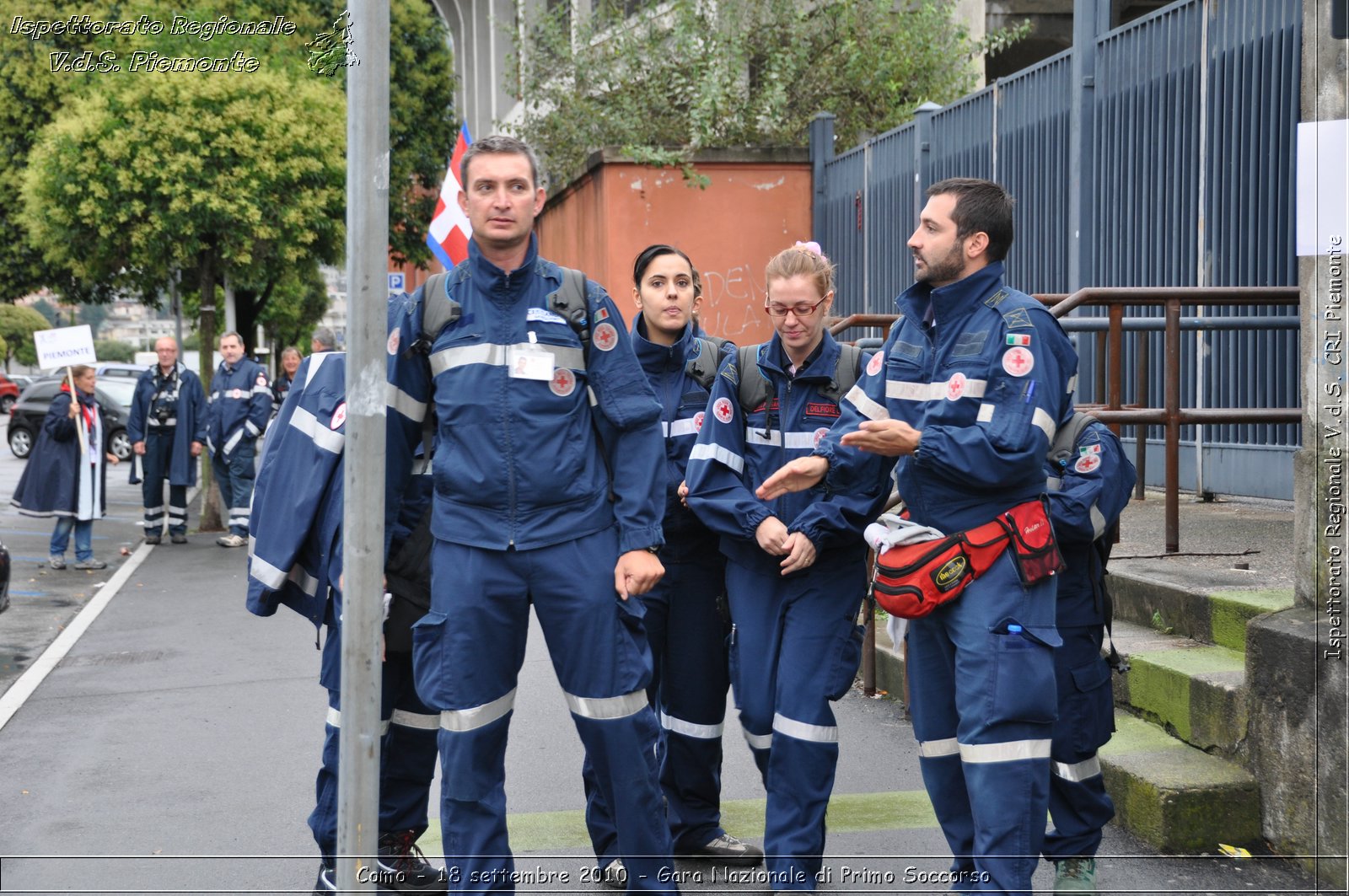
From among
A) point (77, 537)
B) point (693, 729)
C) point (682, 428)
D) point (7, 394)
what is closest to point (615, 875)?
point (693, 729)

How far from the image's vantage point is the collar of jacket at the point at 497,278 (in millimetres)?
4062

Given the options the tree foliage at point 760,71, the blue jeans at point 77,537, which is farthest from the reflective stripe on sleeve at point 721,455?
the tree foliage at point 760,71

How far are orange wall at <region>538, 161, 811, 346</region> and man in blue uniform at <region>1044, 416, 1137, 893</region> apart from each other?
11888mm

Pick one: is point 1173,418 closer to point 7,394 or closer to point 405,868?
point 405,868

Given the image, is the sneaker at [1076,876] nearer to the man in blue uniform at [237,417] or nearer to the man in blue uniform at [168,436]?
the man in blue uniform at [237,417]

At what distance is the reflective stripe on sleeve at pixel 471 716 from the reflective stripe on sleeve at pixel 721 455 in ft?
3.71

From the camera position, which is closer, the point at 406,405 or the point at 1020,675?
the point at 1020,675

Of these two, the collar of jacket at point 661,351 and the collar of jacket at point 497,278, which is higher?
the collar of jacket at point 497,278

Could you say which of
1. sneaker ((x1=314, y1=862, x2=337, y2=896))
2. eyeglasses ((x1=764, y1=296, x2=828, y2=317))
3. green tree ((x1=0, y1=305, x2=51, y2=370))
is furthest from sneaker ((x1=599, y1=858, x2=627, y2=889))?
green tree ((x1=0, y1=305, x2=51, y2=370))

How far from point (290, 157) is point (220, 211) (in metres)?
1.25

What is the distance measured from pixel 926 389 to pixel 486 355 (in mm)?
1273

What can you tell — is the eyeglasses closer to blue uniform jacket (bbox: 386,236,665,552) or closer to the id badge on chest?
blue uniform jacket (bbox: 386,236,665,552)

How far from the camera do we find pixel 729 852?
4.88 metres

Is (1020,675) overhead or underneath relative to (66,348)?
underneath
